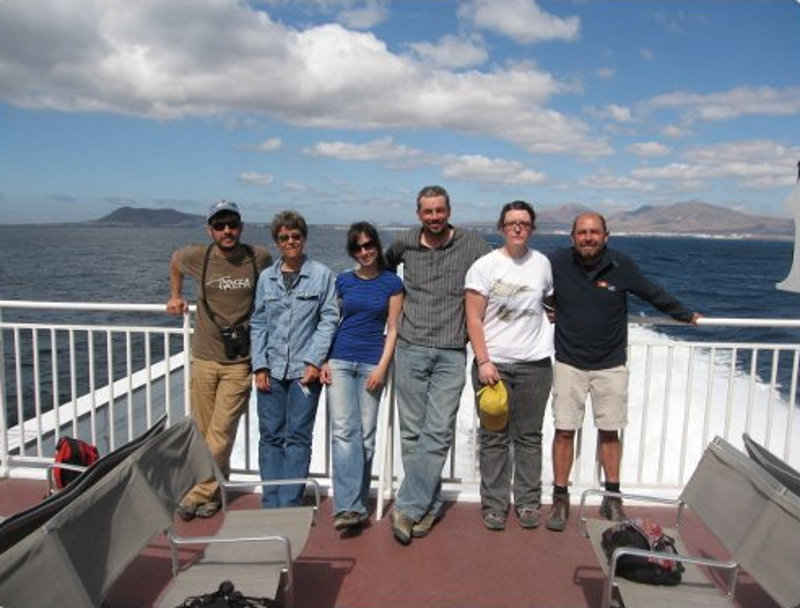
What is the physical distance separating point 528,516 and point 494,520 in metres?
0.18

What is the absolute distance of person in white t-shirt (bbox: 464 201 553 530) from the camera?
122 inches

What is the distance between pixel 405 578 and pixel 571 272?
5.44 feet

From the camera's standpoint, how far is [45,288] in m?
37.2

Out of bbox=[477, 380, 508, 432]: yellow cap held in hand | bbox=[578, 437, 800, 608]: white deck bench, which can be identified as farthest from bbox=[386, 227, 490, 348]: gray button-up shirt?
bbox=[578, 437, 800, 608]: white deck bench

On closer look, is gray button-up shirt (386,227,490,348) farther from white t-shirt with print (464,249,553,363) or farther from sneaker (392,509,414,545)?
sneaker (392,509,414,545)

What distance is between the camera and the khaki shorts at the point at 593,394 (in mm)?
3229

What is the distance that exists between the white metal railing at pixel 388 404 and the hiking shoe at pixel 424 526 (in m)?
0.28

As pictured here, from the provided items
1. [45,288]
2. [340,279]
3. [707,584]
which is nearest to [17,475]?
[340,279]

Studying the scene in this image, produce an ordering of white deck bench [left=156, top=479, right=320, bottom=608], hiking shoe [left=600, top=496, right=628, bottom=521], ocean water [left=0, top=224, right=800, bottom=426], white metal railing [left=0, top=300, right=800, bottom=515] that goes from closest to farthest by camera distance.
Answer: white deck bench [left=156, top=479, right=320, bottom=608] < hiking shoe [left=600, top=496, right=628, bottom=521] < white metal railing [left=0, top=300, right=800, bottom=515] < ocean water [left=0, top=224, right=800, bottom=426]

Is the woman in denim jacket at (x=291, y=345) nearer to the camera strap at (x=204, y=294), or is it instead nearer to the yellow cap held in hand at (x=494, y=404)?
the camera strap at (x=204, y=294)

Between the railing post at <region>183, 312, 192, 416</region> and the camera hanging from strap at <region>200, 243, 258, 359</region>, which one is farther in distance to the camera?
the railing post at <region>183, 312, 192, 416</region>

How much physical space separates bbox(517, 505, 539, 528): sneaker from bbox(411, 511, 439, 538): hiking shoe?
471 millimetres

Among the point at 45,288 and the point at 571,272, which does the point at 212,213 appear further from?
the point at 45,288

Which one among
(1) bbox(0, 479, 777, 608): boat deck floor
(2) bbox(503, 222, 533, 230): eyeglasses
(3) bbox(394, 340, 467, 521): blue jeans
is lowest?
(1) bbox(0, 479, 777, 608): boat deck floor
